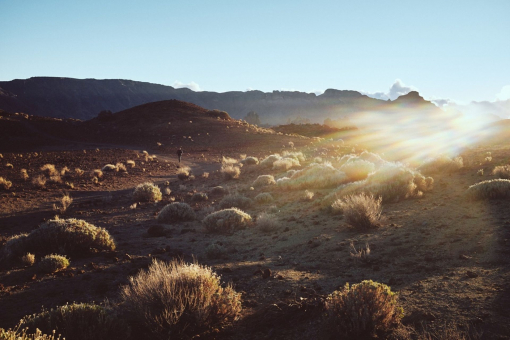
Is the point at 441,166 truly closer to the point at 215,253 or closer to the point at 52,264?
the point at 215,253

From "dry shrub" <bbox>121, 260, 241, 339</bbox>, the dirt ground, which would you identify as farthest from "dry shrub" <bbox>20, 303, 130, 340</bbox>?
the dirt ground

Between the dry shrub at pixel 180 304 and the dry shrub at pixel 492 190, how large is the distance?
811cm

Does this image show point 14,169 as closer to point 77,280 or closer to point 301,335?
point 77,280

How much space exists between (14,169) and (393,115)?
148 metres

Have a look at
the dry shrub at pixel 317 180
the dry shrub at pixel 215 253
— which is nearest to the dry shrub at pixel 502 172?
the dry shrub at pixel 317 180

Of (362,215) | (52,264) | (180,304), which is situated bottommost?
(52,264)

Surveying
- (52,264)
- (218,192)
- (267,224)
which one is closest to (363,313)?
(267,224)

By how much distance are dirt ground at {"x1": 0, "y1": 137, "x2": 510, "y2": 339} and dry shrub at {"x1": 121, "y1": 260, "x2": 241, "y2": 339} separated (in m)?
0.27

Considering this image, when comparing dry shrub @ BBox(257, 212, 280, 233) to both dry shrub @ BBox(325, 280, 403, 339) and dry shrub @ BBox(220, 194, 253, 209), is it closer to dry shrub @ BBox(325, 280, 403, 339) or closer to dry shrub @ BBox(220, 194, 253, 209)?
dry shrub @ BBox(220, 194, 253, 209)

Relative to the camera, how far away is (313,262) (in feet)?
19.9

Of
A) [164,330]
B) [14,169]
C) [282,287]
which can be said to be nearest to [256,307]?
[282,287]

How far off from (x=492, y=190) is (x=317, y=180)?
21.7 feet

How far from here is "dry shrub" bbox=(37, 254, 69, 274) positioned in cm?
595

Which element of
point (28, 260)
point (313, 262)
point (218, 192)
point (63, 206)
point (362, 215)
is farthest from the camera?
point (218, 192)
